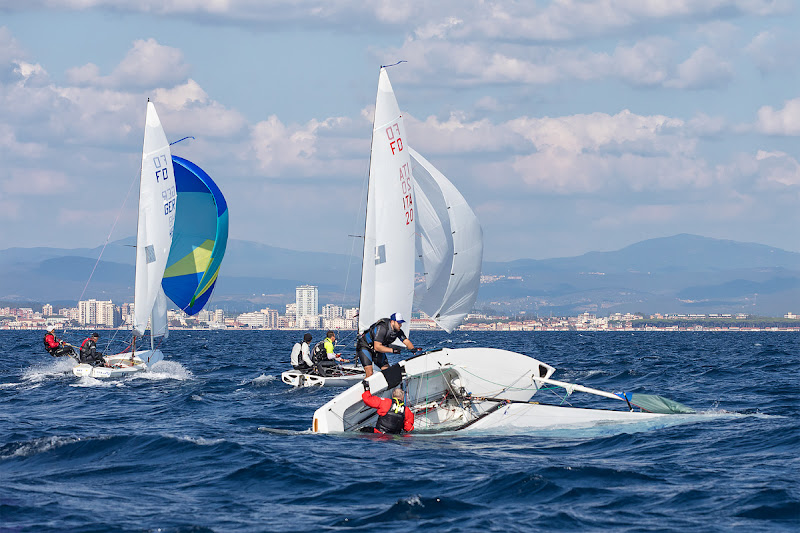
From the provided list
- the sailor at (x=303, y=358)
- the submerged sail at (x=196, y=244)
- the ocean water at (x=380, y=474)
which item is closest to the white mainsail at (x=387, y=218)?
the sailor at (x=303, y=358)

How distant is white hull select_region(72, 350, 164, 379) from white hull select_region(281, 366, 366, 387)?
6.17 m

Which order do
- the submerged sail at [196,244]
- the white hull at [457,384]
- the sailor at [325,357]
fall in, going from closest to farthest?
the white hull at [457,384] → the sailor at [325,357] → the submerged sail at [196,244]

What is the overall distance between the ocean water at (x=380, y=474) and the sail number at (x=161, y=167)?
12495 millimetres

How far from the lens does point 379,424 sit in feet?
57.2

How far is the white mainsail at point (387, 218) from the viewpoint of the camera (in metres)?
27.0

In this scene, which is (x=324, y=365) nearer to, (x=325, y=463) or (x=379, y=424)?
(x=379, y=424)

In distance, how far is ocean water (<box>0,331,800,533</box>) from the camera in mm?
11273

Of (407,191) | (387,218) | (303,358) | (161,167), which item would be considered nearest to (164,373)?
(303,358)

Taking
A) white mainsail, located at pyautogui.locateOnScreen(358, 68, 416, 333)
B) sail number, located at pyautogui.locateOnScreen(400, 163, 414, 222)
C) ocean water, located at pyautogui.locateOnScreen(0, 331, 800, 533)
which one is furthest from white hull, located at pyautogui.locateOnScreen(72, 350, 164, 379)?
sail number, located at pyautogui.locateOnScreen(400, 163, 414, 222)

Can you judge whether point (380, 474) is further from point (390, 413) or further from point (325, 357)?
point (325, 357)

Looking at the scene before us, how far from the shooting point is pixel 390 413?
17.3 metres

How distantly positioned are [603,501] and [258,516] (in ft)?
14.1

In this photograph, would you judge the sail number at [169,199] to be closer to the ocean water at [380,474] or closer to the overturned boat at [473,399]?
the ocean water at [380,474]

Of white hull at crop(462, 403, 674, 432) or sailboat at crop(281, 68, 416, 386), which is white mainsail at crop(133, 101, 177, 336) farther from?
white hull at crop(462, 403, 674, 432)
